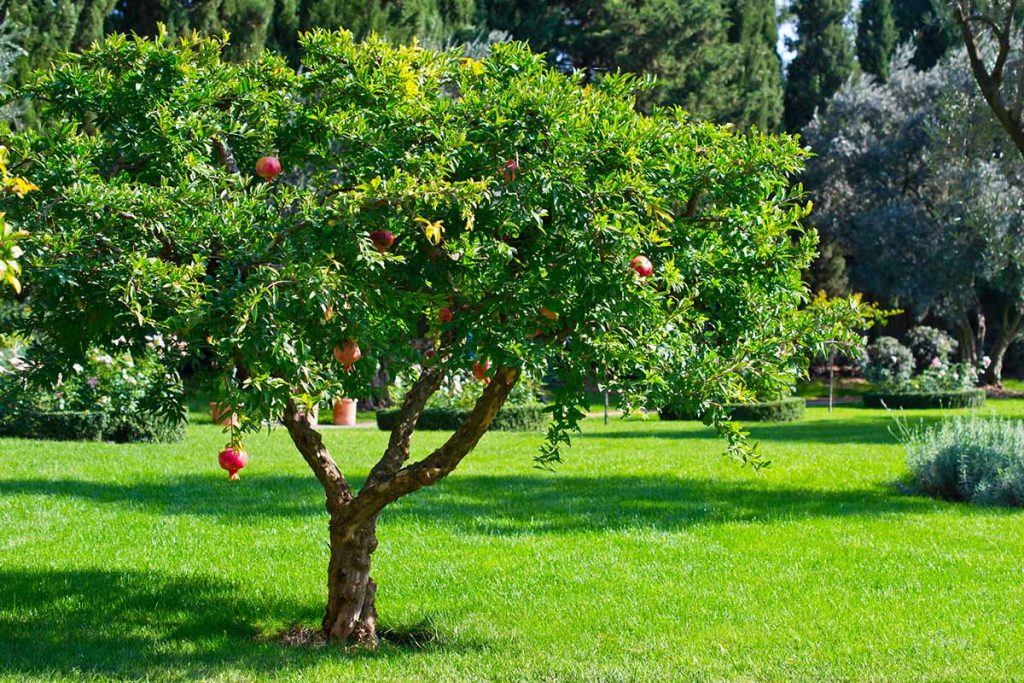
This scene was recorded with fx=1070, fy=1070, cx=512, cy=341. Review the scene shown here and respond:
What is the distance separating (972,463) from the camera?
9.36 metres

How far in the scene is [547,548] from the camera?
279 inches

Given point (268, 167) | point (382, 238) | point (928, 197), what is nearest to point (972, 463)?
point (382, 238)

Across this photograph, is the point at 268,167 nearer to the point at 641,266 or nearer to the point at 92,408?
the point at 641,266

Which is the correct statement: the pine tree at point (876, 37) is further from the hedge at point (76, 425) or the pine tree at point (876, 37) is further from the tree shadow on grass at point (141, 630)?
the tree shadow on grass at point (141, 630)

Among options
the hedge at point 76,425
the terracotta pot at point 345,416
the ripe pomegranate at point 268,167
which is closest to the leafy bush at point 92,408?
the hedge at point 76,425

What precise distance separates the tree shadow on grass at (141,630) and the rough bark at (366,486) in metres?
0.18

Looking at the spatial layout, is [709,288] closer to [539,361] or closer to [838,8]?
[539,361]

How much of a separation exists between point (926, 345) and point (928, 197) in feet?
13.1

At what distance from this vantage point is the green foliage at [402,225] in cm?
365

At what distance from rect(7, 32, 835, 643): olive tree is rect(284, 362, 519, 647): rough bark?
0.04ft

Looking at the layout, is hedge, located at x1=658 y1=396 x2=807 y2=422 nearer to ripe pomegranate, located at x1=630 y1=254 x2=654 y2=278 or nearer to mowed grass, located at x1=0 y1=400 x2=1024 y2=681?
mowed grass, located at x1=0 y1=400 x2=1024 y2=681

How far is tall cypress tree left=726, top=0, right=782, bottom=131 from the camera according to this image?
2969cm

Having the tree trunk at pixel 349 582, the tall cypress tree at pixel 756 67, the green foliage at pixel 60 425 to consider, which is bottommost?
the tree trunk at pixel 349 582

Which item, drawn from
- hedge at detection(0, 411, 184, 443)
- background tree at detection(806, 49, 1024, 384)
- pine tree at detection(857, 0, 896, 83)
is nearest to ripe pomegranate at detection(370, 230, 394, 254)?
hedge at detection(0, 411, 184, 443)
